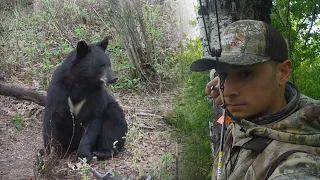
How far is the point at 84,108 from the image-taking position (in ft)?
11.5

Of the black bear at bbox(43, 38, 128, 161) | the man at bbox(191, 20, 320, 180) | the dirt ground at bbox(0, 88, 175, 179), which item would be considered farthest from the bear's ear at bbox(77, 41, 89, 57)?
the man at bbox(191, 20, 320, 180)

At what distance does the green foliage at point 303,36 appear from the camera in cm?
316

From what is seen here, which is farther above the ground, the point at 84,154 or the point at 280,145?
the point at 280,145

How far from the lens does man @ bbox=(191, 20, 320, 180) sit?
3.19 ft

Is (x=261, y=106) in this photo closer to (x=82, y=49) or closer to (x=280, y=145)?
(x=280, y=145)

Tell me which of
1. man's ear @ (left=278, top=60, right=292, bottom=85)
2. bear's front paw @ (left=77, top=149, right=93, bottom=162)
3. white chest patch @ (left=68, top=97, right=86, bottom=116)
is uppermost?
man's ear @ (left=278, top=60, right=292, bottom=85)

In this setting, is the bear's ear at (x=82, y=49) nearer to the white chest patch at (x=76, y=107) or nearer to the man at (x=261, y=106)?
the white chest patch at (x=76, y=107)

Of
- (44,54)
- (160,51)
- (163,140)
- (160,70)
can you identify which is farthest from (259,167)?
(44,54)

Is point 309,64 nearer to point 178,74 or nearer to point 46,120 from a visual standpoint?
point 178,74

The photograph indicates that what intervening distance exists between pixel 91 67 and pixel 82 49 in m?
0.17

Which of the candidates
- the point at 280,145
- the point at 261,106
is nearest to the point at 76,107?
the point at 261,106

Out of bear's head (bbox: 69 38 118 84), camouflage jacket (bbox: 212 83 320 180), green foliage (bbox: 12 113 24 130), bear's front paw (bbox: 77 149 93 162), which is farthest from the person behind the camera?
green foliage (bbox: 12 113 24 130)

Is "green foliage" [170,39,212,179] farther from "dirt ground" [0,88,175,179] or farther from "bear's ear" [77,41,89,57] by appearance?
"bear's ear" [77,41,89,57]

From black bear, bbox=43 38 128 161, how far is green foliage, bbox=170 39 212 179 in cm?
59
